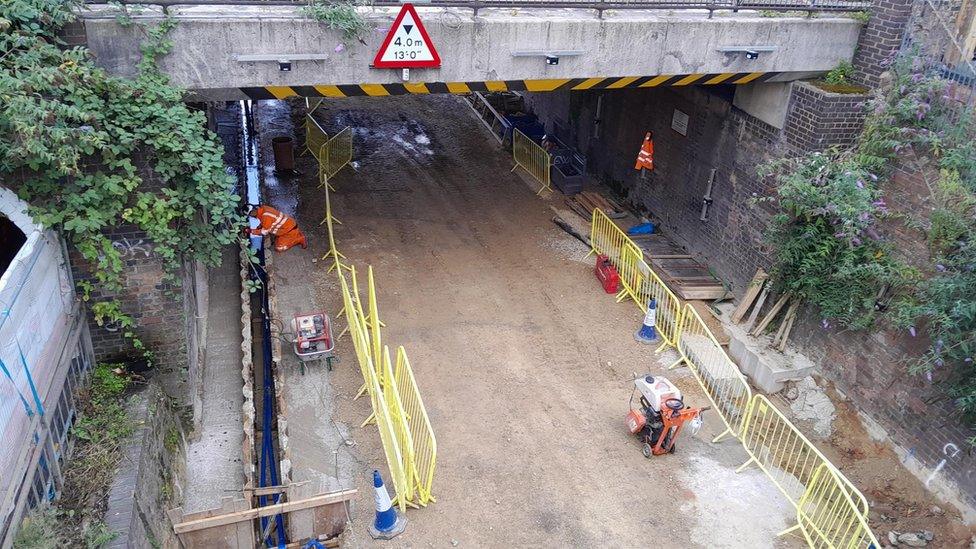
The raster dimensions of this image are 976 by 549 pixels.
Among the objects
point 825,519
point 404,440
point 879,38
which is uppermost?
point 879,38

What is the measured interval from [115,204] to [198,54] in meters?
2.05

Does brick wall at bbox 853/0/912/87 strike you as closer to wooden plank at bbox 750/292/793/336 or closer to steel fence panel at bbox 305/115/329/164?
wooden plank at bbox 750/292/793/336

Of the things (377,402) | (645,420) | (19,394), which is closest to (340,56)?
(377,402)

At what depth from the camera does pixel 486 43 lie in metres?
10.0

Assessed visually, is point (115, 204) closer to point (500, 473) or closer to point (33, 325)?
point (33, 325)

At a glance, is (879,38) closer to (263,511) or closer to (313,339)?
(313,339)

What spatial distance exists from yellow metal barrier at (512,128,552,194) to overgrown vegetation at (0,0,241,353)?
1017 centimetres

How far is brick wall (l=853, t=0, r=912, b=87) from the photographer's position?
11039 mm

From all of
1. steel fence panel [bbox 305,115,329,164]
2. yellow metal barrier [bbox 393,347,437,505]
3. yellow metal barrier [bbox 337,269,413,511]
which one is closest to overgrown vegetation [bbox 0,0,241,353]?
yellow metal barrier [bbox 337,269,413,511]

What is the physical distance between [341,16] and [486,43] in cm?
201

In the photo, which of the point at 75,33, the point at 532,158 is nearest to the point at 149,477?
the point at 75,33

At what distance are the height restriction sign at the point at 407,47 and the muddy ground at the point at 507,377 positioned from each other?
180 inches

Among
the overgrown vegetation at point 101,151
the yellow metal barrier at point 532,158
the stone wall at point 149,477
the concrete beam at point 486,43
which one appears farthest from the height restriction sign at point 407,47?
the yellow metal barrier at point 532,158

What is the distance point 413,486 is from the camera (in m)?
8.85
